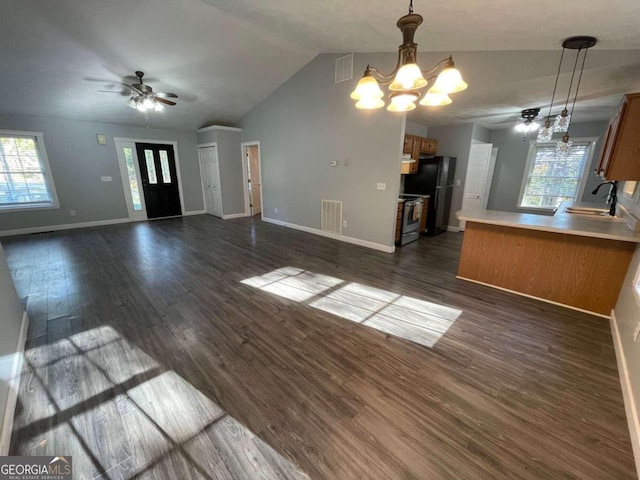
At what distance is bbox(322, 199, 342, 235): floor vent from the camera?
5.28 m

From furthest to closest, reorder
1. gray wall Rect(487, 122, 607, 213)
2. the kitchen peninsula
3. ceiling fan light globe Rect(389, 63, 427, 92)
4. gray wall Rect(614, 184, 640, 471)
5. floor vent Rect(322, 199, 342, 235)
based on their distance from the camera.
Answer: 1. gray wall Rect(487, 122, 607, 213)
2. floor vent Rect(322, 199, 342, 235)
3. the kitchen peninsula
4. gray wall Rect(614, 184, 640, 471)
5. ceiling fan light globe Rect(389, 63, 427, 92)

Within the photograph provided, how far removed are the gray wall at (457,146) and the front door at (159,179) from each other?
7.33 meters

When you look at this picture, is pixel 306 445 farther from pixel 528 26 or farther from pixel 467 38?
pixel 467 38

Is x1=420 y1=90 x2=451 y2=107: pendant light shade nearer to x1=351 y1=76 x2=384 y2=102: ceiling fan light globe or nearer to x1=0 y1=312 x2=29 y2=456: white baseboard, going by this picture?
x1=351 y1=76 x2=384 y2=102: ceiling fan light globe

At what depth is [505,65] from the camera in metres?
3.04

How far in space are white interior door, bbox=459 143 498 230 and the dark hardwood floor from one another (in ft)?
12.1

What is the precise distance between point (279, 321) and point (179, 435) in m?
1.21

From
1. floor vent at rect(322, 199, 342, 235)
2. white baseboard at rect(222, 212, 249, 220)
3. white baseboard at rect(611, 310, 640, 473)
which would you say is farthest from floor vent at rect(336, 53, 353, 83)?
white baseboard at rect(611, 310, 640, 473)

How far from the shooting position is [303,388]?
1792 mm

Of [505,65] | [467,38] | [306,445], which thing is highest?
[467,38]

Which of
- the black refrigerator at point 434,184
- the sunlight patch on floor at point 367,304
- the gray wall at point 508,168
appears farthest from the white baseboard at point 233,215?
the gray wall at point 508,168

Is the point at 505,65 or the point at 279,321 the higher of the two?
the point at 505,65

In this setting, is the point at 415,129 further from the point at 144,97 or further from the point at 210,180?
the point at 210,180

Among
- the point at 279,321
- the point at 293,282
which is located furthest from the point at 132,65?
the point at 279,321
